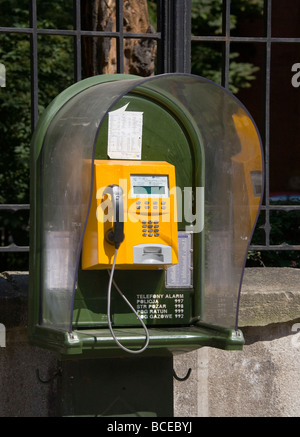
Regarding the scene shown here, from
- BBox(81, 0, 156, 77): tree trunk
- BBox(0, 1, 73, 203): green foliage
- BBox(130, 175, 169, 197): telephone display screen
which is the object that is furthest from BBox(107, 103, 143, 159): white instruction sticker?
BBox(0, 1, 73, 203): green foliage

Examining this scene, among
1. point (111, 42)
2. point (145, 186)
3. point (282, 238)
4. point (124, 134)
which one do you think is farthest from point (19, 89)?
point (145, 186)

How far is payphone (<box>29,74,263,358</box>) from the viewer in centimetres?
327

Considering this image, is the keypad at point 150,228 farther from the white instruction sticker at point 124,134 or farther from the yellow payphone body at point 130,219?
the white instruction sticker at point 124,134

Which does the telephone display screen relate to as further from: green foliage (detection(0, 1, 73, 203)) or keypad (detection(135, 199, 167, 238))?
green foliage (detection(0, 1, 73, 203))

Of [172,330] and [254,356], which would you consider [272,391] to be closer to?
[254,356]

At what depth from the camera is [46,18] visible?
9281 mm

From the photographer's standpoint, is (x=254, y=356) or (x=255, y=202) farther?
(x=254, y=356)

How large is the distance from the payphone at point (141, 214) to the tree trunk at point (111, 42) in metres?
1.64

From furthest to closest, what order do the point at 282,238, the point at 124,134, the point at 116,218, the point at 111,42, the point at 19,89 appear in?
the point at 19,89 < the point at 282,238 < the point at 111,42 < the point at 124,134 < the point at 116,218

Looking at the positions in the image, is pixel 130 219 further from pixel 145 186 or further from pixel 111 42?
pixel 111 42

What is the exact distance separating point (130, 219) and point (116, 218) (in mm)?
65

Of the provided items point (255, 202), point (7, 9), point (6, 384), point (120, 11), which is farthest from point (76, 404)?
point (7, 9)

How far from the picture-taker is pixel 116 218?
10.7ft
